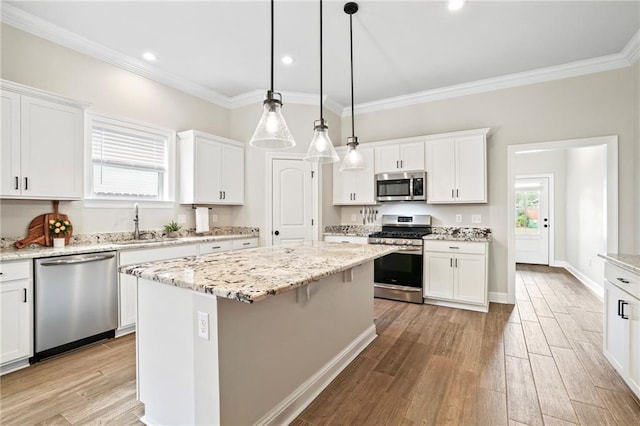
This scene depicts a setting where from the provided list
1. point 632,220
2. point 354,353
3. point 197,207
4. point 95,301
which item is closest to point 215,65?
point 197,207

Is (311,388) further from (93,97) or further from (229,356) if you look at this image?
(93,97)

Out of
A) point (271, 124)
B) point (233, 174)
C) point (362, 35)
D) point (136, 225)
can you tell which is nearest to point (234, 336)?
point (271, 124)

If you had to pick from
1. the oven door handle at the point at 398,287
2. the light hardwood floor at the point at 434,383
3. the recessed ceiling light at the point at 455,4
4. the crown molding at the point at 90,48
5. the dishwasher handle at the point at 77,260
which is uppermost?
the recessed ceiling light at the point at 455,4

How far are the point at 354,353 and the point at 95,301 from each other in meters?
2.46

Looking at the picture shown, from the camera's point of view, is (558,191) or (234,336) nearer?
(234,336)

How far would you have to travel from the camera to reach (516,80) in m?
4.12

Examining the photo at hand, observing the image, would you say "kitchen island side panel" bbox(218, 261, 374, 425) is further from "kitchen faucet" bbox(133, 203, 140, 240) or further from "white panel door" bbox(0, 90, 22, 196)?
"kitchen faucet" bbox(133, 203, 140, 240)

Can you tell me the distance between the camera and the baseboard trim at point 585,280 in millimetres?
4562

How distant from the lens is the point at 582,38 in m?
3.24

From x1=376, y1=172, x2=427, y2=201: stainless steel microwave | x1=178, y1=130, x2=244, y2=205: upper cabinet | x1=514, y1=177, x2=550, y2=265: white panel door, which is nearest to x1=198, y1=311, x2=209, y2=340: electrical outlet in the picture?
x1=178, y1=130, x2=244, y2=205: upper cabinet

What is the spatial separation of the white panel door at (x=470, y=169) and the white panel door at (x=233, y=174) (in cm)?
320

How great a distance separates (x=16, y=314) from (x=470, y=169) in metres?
4.94

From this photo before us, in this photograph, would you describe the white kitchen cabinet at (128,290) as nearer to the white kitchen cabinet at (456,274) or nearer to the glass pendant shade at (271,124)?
the glass pendant shade at (271,124)

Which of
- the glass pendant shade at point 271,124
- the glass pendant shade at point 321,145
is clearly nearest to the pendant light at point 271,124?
the glass pendant shade at point 271,124
